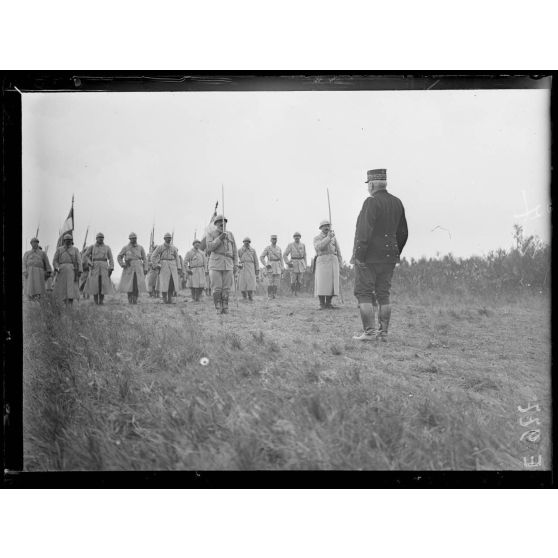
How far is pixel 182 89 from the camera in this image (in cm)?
378

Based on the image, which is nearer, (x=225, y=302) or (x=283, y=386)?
(x=283, y=386)

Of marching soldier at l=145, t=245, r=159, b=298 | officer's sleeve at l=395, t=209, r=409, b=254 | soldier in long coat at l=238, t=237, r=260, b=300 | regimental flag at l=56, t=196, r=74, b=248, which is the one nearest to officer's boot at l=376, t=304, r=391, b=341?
officer's sleeve at l=395, t=209, r=409, b=254

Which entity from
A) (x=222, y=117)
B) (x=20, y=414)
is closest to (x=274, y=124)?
(x=222, y=117)

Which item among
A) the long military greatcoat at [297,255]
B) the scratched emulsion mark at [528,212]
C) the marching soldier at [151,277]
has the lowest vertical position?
the marching soldier at [151,277]

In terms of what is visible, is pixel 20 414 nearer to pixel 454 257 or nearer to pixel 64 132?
pixel 64 132

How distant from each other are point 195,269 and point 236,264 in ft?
1.70

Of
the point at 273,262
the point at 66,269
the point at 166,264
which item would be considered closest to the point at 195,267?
the point at 166,264

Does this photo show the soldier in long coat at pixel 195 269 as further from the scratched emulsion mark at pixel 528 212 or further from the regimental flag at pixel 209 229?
the scratched emulsion mark at pixel 528 212

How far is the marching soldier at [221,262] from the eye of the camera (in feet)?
13.0

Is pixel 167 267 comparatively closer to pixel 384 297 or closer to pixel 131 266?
pixel 131 266

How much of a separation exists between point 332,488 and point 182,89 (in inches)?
138

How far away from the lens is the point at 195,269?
4309 millimetres

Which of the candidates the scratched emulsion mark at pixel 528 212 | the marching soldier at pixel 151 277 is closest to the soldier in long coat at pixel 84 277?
the marching soldier at pixel 151 277

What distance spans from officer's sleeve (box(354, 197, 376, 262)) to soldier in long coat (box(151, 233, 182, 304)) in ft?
5.28
